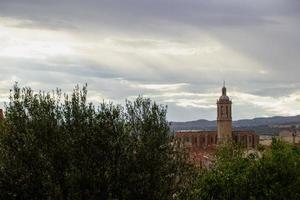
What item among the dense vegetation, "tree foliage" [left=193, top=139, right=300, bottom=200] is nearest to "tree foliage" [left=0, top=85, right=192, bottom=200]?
the dense vegetation

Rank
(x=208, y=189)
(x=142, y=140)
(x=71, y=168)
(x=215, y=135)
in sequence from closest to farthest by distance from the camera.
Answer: (x=71, y=168) → (x=142, y=140) → (x=208, y=189) → (x=215, y=135)

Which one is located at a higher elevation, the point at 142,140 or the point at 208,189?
the point at 142,140

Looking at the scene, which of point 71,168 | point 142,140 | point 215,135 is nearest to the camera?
point 71,168

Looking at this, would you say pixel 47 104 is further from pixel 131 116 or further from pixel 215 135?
pixel 215 135

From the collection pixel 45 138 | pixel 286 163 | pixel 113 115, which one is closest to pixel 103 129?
pixel 113 115

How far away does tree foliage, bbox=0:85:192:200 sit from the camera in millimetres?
35062

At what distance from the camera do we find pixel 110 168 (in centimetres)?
3550

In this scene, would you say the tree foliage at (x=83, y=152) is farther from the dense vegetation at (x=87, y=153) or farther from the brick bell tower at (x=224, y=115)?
the brick bell tower at (x=224, y=115)

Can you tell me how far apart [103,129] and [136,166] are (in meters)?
2.89

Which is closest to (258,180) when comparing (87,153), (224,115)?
(87,153)

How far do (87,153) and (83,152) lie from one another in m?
0.26

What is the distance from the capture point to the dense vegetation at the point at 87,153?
115 feet

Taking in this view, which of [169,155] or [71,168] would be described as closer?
[71,168]

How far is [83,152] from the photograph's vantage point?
35906 mm
